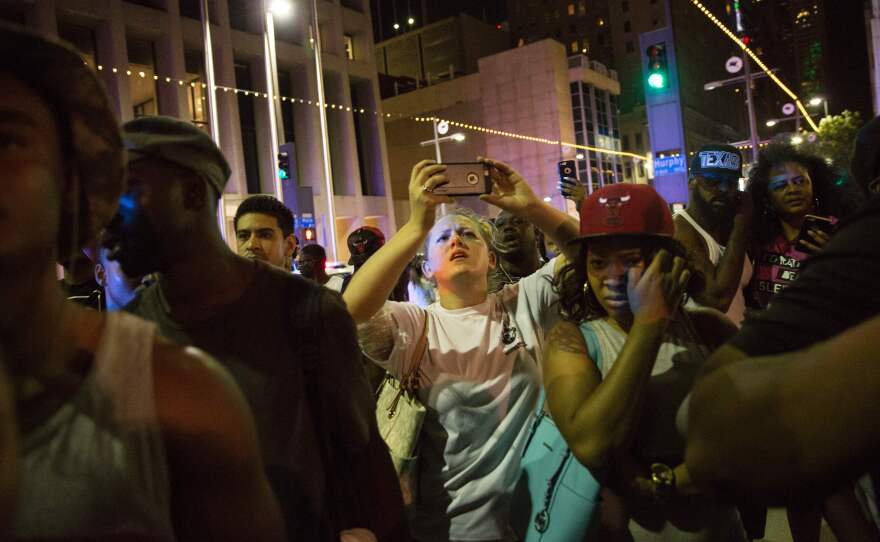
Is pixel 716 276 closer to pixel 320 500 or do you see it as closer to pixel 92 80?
pixel 320 500

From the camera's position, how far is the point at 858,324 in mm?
872

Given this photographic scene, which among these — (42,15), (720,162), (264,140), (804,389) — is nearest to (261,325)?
(804,389)

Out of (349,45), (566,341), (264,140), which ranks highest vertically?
(349,45)

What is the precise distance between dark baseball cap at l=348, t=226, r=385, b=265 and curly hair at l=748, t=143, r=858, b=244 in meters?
2.98

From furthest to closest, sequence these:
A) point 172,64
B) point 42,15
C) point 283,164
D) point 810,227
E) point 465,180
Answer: point 172,64, point 42,15, point 283,164, point 810,227, point 465,180

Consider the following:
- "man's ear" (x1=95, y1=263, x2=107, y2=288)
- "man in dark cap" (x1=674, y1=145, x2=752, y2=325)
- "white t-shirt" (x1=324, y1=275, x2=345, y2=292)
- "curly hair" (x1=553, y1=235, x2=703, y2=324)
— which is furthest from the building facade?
"curly hair" (x1=553, y1=235, x2=703, y2=324)

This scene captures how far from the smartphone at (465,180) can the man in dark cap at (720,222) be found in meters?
1.45

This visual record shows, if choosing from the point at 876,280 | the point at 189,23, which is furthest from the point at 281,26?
the point at 876,280

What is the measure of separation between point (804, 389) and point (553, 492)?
4.79ft

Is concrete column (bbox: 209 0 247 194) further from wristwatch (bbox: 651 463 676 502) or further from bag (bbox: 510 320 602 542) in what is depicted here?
wristwatch (bbox: 651 463 676 502)

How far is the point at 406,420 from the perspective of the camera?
2709mm

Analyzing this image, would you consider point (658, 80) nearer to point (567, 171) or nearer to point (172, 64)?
point (567, 171)

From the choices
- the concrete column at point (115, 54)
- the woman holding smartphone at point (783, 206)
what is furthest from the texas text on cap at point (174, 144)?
the concrete column at point (115, 54)

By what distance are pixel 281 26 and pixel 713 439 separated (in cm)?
3311
